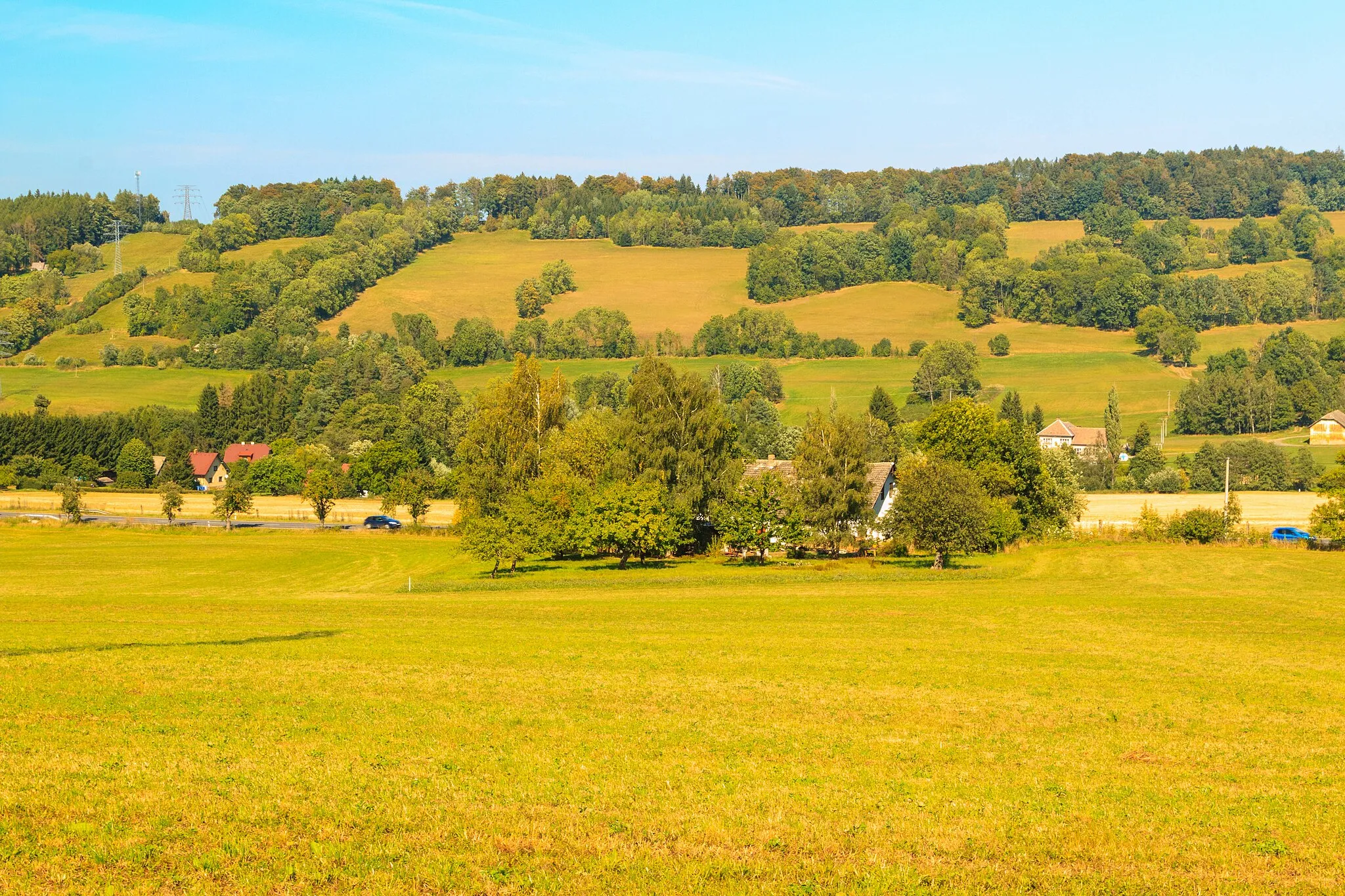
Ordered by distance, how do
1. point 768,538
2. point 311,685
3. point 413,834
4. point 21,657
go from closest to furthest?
point 413,834
point 311,685
point 21,657
point 768,538

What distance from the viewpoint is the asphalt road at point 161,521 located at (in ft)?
318

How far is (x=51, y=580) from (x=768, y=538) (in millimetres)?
38472

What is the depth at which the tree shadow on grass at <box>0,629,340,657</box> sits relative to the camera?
28.4 metres

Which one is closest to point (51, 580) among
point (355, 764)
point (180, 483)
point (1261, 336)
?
point (355, 764)

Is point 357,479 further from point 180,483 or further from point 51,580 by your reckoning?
point 51,580

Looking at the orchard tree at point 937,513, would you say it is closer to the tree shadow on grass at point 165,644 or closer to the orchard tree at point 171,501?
the tree shadow on grass at point 165,644

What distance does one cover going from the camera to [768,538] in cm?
A: 6738

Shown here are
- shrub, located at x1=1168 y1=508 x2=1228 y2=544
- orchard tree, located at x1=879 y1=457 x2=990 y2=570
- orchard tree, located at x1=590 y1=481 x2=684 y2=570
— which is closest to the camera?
orchard tree, located at x1=879 y1=457 x2=990 y2=570

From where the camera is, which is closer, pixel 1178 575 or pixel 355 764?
pixel 355 764

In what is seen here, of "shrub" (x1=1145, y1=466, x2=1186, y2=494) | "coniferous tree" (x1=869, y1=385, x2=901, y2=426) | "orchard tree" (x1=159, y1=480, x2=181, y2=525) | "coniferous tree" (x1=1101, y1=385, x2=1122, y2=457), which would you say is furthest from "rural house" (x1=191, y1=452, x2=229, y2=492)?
"coniferous tree" (x1=1101, y1=385, x2=1122, y2=457)

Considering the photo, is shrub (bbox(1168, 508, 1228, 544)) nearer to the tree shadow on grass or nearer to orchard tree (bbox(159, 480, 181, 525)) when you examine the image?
the tree shadow on grass

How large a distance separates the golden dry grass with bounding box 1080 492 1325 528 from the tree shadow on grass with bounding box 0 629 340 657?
241 feet

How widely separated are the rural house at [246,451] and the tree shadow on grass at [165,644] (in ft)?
408

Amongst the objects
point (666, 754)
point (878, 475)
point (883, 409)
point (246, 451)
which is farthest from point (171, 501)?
point (666, 754)
